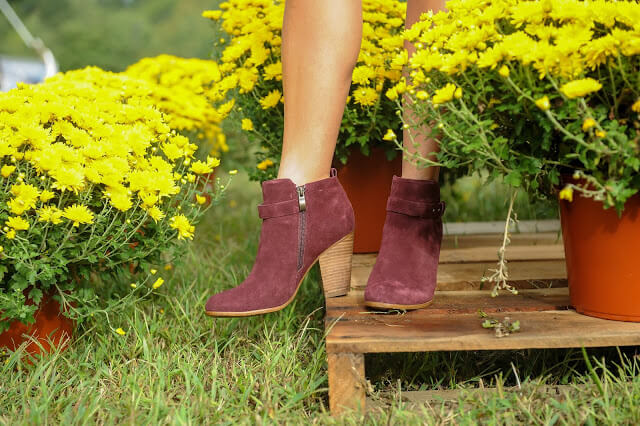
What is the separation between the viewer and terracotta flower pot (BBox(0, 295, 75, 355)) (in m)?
1.39

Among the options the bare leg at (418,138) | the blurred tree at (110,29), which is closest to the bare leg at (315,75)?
the bare leg at (418,138)

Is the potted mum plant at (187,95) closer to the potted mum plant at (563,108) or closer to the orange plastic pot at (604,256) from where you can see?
the potted mum plant at (563,108)

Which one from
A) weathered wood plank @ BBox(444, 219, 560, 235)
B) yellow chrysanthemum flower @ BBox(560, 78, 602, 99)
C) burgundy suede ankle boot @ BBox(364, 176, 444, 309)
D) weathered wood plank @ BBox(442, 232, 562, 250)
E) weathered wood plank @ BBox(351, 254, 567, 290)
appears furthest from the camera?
weathered wood plank @ BBox(444, 219, 560, 235)

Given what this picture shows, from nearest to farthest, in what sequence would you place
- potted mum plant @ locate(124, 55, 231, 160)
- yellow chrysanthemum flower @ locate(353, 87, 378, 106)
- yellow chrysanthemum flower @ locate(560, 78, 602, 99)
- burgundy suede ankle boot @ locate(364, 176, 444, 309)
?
yellow chrysanthemum flower @ locate(560, 78, 602, 99), burgundy suede ankle boot @ locate(364, 176, 444, 309), yellow chrysanthemum flower @ locate(353, 87, 378, 106), potted mum plant @ locate(124, 55, 231, 160)

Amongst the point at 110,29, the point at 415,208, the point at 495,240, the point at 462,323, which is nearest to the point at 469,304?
the point at 462,323

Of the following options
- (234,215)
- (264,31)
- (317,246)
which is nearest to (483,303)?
(317,246)

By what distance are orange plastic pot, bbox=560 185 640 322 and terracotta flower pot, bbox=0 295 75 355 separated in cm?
111

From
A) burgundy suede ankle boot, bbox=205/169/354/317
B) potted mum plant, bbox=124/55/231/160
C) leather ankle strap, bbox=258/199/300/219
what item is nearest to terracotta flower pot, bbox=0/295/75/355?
burgundy suede ankle boot, bbox=205/169/354/317

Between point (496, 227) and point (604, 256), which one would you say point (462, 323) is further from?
point (496, 227)

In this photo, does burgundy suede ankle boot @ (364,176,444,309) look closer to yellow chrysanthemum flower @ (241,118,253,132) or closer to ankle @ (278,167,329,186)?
ankle @ (278,167,329,186)

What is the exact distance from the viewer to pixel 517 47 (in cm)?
101

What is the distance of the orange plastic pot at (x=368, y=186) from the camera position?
1837mm

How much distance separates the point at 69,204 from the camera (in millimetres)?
1346

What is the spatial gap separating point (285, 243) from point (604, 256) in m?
0.62
